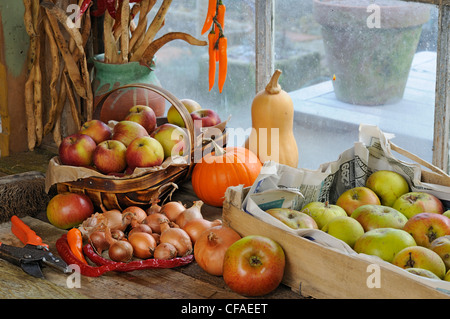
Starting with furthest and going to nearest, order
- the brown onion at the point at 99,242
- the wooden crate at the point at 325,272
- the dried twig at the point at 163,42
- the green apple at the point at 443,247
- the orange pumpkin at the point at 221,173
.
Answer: the dried twig at the point at 163,42 → the orange pumpkin at the point at 221,173 → the brown onion at the point at 99,242 → the green apple at the point at 443,247 → the wooden crate at the point at 325,272

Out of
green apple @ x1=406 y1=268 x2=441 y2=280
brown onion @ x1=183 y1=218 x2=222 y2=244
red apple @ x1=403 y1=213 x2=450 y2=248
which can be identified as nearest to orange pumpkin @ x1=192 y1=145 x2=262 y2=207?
brown onion @ x1=183 y1=218 x2=222 y2=244

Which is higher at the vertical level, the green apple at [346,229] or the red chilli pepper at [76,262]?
the green apple at [346,229]

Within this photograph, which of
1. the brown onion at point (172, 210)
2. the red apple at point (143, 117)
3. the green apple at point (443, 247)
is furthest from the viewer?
the red apple at point (143, 117)

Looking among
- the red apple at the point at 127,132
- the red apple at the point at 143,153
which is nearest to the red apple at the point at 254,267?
the red apple at the point at 143,153

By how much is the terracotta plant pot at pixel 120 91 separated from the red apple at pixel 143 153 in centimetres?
37

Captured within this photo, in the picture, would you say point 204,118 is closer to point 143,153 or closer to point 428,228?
point 143,153

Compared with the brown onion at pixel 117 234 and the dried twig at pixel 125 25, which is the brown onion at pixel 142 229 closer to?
the brown onion at pixel 117 234

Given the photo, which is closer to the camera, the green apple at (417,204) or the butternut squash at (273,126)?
the green apple at (417,204)

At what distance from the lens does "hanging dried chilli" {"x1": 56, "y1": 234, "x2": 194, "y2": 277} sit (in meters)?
1.31

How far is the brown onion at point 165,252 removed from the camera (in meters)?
1.35

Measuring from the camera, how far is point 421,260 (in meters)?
1.12

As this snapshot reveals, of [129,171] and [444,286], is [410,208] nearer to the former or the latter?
[444,286]

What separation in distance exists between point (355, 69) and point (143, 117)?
684 millimetres

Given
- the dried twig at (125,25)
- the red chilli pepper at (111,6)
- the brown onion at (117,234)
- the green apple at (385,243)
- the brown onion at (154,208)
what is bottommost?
the brown onion at (117,234)
